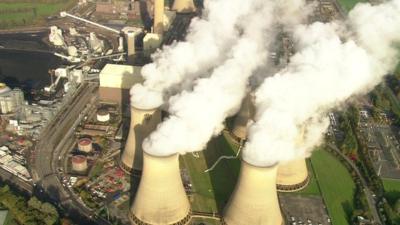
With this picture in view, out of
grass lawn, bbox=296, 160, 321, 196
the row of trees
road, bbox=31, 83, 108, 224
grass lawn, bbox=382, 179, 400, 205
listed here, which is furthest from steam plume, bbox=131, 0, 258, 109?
grass lawn, bbox=382, 179, 400, 205

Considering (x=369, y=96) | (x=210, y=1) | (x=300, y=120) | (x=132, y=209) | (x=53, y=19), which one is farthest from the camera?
(x=53, y=19)

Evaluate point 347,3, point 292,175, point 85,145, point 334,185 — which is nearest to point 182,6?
point 347,3

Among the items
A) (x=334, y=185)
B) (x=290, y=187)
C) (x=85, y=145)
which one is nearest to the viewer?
(x=290, y=187)

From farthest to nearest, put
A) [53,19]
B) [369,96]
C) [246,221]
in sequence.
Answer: [53,19], [369,96], [246,221]

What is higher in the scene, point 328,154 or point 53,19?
point 53,19

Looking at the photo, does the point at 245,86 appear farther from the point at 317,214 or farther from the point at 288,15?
the point at 288,15

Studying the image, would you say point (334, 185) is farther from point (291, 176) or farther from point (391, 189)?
point (391, 189)

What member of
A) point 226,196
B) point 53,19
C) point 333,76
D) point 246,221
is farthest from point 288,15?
point 53,19
